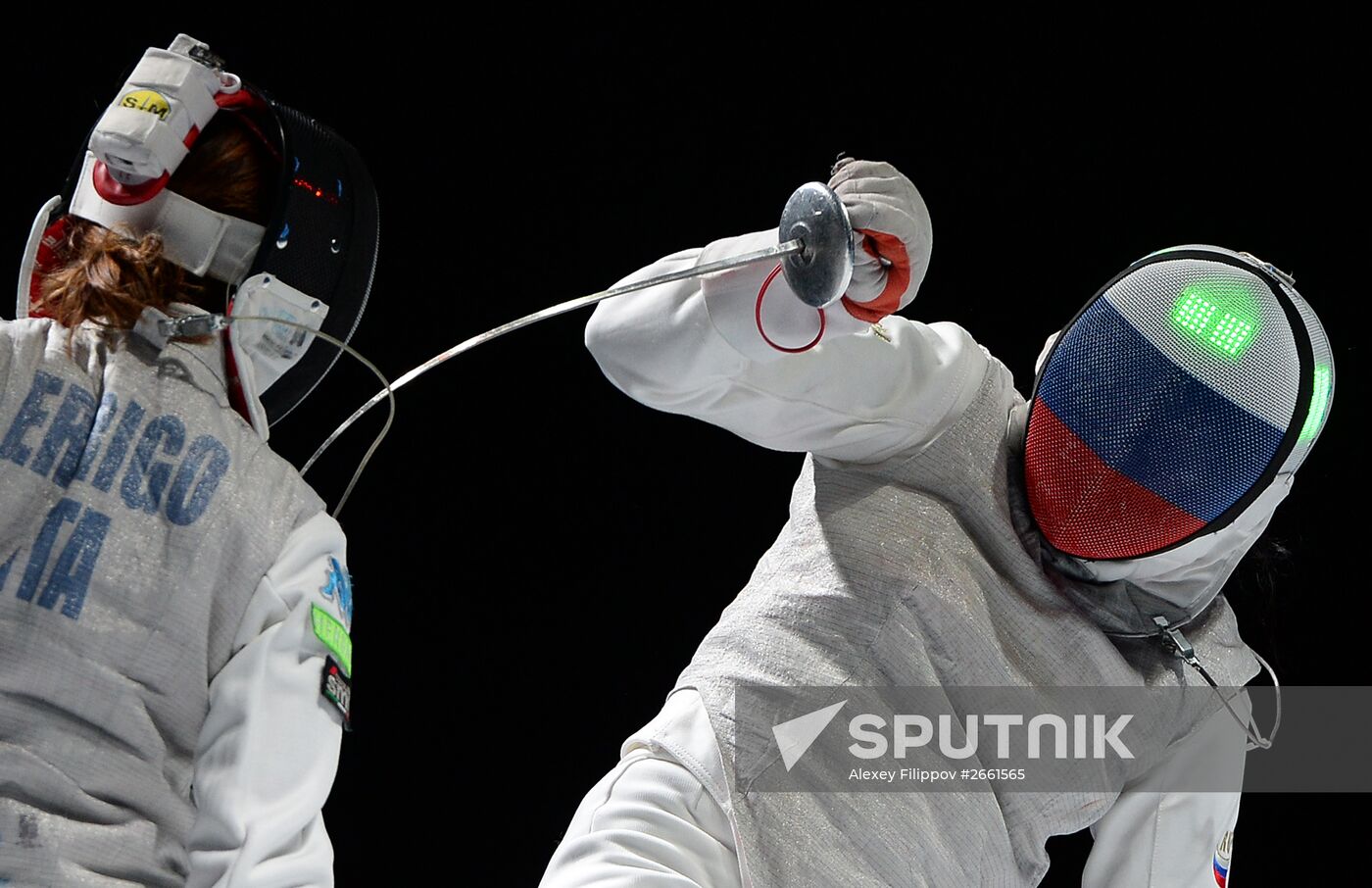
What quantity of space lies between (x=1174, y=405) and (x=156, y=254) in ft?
3.50

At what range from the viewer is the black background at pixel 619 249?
7.20ft

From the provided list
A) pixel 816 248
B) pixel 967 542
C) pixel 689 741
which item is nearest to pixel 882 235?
pixel 816 248

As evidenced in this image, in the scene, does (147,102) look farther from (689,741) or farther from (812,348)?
(689,741)

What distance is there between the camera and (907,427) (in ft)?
5.46

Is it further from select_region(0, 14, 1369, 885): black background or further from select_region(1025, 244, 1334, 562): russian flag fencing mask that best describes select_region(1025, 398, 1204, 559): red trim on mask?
select_region(0, 14, 1369, 885): black background

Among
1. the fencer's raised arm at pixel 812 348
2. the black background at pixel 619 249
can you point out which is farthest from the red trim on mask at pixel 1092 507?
the black background at pixel 619 249

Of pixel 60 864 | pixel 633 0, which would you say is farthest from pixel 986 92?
pixel 60 864

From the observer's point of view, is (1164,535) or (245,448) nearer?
(245,448)

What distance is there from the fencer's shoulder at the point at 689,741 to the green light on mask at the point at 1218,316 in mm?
A: 675

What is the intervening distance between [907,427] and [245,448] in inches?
27.6

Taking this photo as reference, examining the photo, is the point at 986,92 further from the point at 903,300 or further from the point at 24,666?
the point at 24,666

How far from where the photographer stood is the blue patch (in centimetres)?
137

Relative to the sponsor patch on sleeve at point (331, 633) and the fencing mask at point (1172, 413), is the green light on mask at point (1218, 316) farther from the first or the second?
the sponsor patch on sleeve at point (331, 633)

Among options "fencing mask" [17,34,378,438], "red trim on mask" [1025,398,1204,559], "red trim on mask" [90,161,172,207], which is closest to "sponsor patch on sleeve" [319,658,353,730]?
"fencing mask" [17,34,378,438]
